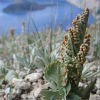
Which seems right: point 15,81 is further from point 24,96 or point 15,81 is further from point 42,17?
point 42,17

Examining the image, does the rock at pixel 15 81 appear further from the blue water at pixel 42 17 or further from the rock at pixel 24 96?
the blue water at pixel 42 17

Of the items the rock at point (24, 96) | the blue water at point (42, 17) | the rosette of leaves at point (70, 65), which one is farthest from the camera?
the blue water at point (42, 17)

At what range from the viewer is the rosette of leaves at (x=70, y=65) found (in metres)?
2.13

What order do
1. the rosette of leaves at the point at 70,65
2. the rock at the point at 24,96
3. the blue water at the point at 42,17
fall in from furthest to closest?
the blue water at the point at 42,17
the rock at the point at 24,96
the rosette of leaves at the point at 70,65

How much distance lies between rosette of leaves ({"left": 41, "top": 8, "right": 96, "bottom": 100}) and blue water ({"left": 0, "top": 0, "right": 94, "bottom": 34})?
1.96 feet

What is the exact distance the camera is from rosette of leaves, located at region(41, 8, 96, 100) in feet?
7.00

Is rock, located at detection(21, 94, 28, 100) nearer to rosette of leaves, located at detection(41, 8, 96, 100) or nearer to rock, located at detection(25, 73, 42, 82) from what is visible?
rock, located at detection(25, 73, 42, 82)

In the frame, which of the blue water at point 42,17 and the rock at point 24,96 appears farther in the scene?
the blue water at point 42,17

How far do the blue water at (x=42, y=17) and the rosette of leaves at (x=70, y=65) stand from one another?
598 mm

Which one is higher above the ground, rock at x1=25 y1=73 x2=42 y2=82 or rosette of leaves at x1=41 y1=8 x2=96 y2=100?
rosette of leaves at x1=41 y1=8 x2=96 y2=100

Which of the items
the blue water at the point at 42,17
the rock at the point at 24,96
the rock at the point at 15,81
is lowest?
the rock at the point at 24,96

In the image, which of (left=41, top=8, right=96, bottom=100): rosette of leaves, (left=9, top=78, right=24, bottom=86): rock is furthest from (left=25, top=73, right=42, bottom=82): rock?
(left=41, top=8, right=96, bottom=100): rosette of leaves

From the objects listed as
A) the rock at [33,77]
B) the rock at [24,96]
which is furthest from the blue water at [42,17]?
the rock at [24,96]

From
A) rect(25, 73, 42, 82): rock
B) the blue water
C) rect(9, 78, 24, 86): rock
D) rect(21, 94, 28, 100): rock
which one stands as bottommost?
rect(21, 94, 28, 100): rock
